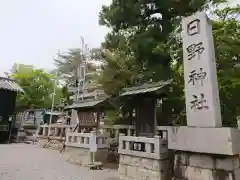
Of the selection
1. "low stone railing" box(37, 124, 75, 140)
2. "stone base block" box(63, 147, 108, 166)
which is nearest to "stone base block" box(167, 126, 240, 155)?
"stone base block" box(63, 147, 108, 166)

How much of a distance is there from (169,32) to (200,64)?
5402 mm

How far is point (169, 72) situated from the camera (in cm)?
1043

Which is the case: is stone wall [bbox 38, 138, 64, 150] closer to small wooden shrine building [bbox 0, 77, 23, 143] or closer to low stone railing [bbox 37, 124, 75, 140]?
low stone railing [bbox 37, 124, 75, 140]

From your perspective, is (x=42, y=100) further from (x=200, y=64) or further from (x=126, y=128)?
(x=200, y=64)

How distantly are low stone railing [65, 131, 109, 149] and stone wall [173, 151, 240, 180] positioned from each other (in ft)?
15.5

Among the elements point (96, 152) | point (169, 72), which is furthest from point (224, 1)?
point (96, 152)

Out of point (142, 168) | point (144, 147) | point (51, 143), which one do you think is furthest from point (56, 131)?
point (142, 168)

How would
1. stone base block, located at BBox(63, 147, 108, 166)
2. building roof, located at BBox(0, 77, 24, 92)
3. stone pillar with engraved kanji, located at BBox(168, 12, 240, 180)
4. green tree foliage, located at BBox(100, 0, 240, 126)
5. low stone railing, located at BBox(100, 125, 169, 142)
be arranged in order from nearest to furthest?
1. stone pillar with engraved kanji, located at BBox(168, 12, 240, 180)
2. low stone railing, located at BBox(100, 125, 169, 142)
3. green tree foliage, located at BBox(100, 0, 240, 126)
4. stone base block, located at BBox(63, 147, 108, 166)
5. building roof, located at BBox(0, 77, 24, 92)

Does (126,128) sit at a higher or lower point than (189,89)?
lower

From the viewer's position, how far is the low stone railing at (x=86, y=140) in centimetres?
1035

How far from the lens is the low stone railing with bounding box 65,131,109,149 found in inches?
408

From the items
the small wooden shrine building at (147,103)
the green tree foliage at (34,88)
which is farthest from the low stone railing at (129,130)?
the green tree foliage at (34,88)

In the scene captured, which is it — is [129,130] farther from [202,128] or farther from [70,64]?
[70,64]

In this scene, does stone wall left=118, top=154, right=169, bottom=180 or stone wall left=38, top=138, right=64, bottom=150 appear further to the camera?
stone wall left=38, top=138, right=64, bottom=150
